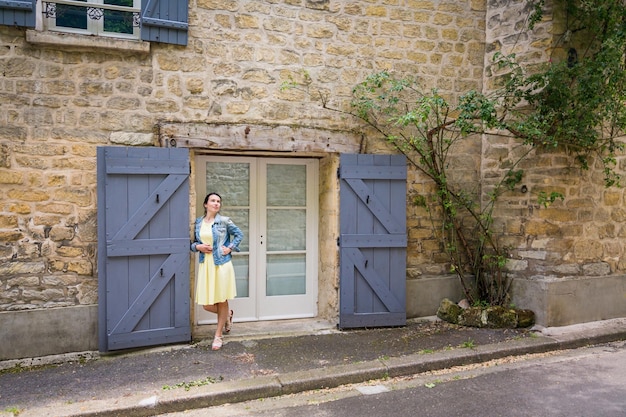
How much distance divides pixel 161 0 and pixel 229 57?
0.86 m

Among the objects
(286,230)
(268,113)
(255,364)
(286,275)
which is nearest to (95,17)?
(268,113)

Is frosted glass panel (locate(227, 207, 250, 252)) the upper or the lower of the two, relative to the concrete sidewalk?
upper

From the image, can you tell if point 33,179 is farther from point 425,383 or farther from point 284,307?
point 425,383

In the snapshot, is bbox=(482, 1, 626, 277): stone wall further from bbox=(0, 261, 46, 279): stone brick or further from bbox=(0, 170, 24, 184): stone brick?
bbox=(0, 170, 24, 184): stone brick

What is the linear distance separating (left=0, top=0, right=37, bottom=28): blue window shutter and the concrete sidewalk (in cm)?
318

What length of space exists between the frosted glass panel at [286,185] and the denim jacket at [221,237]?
3.39 feet

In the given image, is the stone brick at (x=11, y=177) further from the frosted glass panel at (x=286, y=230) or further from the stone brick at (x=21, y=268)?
the frosted glass panel at (x=286, y=230)

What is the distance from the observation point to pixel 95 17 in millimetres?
4637

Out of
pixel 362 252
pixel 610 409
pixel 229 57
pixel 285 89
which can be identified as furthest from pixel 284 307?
pixel 610 409

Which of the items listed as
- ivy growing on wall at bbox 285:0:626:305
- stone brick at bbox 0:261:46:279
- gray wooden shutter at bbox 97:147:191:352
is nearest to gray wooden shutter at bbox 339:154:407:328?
ivy growing on wall at bbox 285:0:626:305

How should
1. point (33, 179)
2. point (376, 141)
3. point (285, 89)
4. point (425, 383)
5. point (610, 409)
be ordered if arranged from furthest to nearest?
point (376, 141) → point (285, 89) → point (33, 179) → point (425, 383) → point (610, 409)

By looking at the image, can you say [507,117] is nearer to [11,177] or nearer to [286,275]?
[286,275]

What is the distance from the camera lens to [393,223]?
5.52m

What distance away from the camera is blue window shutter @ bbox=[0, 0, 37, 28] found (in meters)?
4.27
